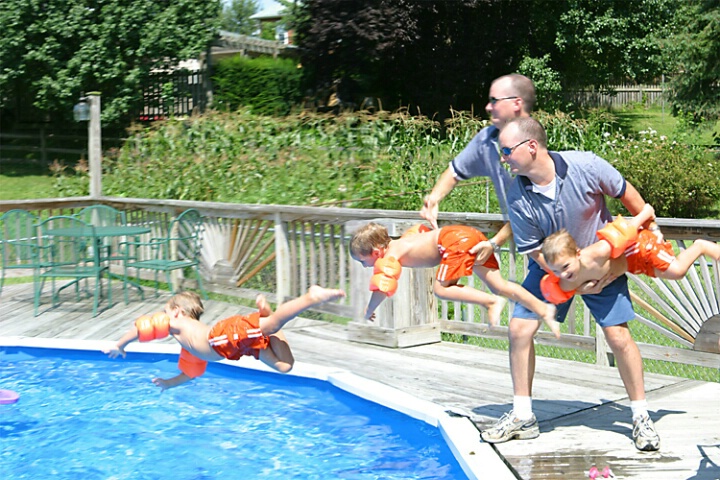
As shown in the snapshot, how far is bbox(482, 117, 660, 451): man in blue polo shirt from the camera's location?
12.7ft

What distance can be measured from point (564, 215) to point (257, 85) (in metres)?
20.5

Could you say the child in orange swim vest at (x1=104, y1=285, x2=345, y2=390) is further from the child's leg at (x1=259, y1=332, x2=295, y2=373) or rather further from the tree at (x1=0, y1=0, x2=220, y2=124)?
the tree at (x1=0, y1=0, x2=220, y2=124)

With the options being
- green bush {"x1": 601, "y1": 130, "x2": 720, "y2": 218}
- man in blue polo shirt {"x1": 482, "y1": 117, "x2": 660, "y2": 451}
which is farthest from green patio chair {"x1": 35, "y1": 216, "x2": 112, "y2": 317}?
green bush {"x1": 601, "y1": 130, "x2": 720, "y2": 218}

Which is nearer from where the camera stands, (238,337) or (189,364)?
(238,337)

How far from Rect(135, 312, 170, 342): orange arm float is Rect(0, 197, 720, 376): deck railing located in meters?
2.42

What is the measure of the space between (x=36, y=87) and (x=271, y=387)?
18642mm

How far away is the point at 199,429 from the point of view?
18.5ft

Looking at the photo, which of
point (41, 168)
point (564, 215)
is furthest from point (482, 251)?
point (41, 168)

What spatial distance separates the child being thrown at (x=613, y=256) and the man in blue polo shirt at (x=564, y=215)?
14 cm

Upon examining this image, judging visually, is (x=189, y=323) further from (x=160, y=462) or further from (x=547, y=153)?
(x=547, y=153)

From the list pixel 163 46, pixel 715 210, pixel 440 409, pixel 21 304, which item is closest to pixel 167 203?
pixel 21 304

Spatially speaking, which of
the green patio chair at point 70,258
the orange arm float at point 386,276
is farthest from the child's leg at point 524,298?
the green patio chair at point 70,258

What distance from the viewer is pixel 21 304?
8961mm

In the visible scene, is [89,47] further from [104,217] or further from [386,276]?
[386,276]
